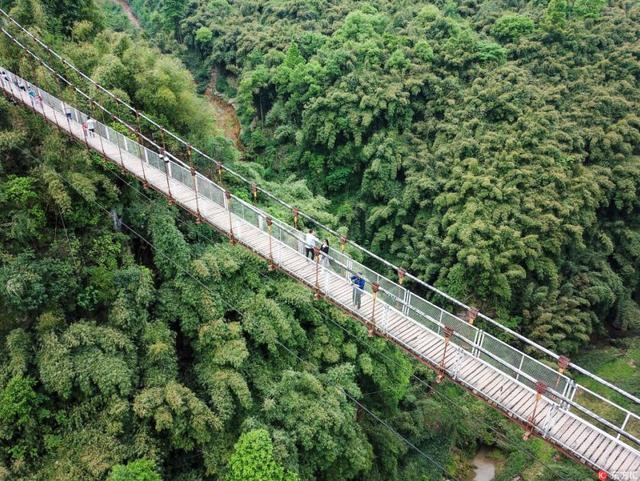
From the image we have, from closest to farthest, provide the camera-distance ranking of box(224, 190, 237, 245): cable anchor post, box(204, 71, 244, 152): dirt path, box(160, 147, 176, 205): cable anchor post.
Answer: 1. box(224, 190, 237, 245): cable anchor post
2. box(160, 147, 176, 205): cable anchor post
3. box(204, 71, 244, 152): dirt path

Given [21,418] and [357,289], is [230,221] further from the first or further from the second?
[21,418]

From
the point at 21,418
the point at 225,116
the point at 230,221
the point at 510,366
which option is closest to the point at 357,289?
the point at 510,366

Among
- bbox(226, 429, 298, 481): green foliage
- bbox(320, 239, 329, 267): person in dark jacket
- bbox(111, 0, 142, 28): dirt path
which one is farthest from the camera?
bbox(111, 0, 142, 28): dirt path

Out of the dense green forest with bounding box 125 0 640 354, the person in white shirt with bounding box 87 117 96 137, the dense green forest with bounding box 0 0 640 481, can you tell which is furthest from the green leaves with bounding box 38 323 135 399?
the dense green forest with bounding box 125 0 640 354

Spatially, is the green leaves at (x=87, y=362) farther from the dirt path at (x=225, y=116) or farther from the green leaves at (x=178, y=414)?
the dirt path at (x=225, y=116)

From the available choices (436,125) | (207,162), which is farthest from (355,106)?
(207,162)

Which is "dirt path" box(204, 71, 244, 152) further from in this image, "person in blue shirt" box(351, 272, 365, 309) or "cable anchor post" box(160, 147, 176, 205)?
"person in blue shirt" box(351, 272, 365, 309)
